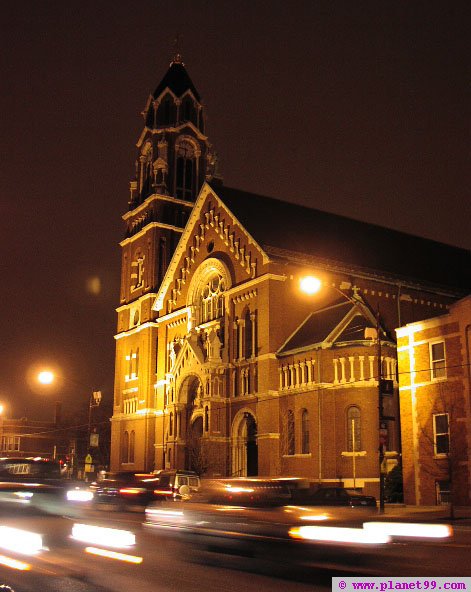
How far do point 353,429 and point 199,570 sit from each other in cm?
2855

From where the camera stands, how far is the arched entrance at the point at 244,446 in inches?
1847

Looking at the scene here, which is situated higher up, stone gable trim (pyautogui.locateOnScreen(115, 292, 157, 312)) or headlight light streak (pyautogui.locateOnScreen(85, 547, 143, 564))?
stone gable trim (pyautogui.locateOnScreen(115, 292, 157, 312))

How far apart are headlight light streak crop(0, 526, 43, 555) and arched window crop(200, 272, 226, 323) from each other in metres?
35.7

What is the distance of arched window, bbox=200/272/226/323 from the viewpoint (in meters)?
51.5

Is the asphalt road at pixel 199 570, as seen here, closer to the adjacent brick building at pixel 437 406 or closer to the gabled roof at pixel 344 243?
the adjacent brick building at pixel 437 406

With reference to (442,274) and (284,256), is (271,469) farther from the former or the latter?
(442,274)

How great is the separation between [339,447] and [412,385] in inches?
292

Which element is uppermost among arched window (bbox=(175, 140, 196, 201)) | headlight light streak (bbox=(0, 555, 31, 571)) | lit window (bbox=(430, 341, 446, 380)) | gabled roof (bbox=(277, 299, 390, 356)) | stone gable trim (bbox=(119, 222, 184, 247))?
arched window (bbox=(175, 140, 196, 201))

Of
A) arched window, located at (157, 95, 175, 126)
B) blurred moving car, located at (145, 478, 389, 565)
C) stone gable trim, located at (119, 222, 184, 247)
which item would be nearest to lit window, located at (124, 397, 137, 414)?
stone gable trim, located at (119, 222, 184, 247)

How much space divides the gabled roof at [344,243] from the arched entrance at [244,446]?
35.9ft

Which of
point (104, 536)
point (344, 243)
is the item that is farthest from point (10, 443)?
point (104, 536)

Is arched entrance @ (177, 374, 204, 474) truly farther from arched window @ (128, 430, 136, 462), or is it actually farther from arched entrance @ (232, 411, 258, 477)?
arched window @ (128, 430, 136, 462)

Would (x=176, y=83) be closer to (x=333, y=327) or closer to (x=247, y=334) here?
(x=247, y=334)

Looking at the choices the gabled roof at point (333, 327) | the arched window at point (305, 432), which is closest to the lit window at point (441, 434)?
the gabled roof at point (333, 327)
